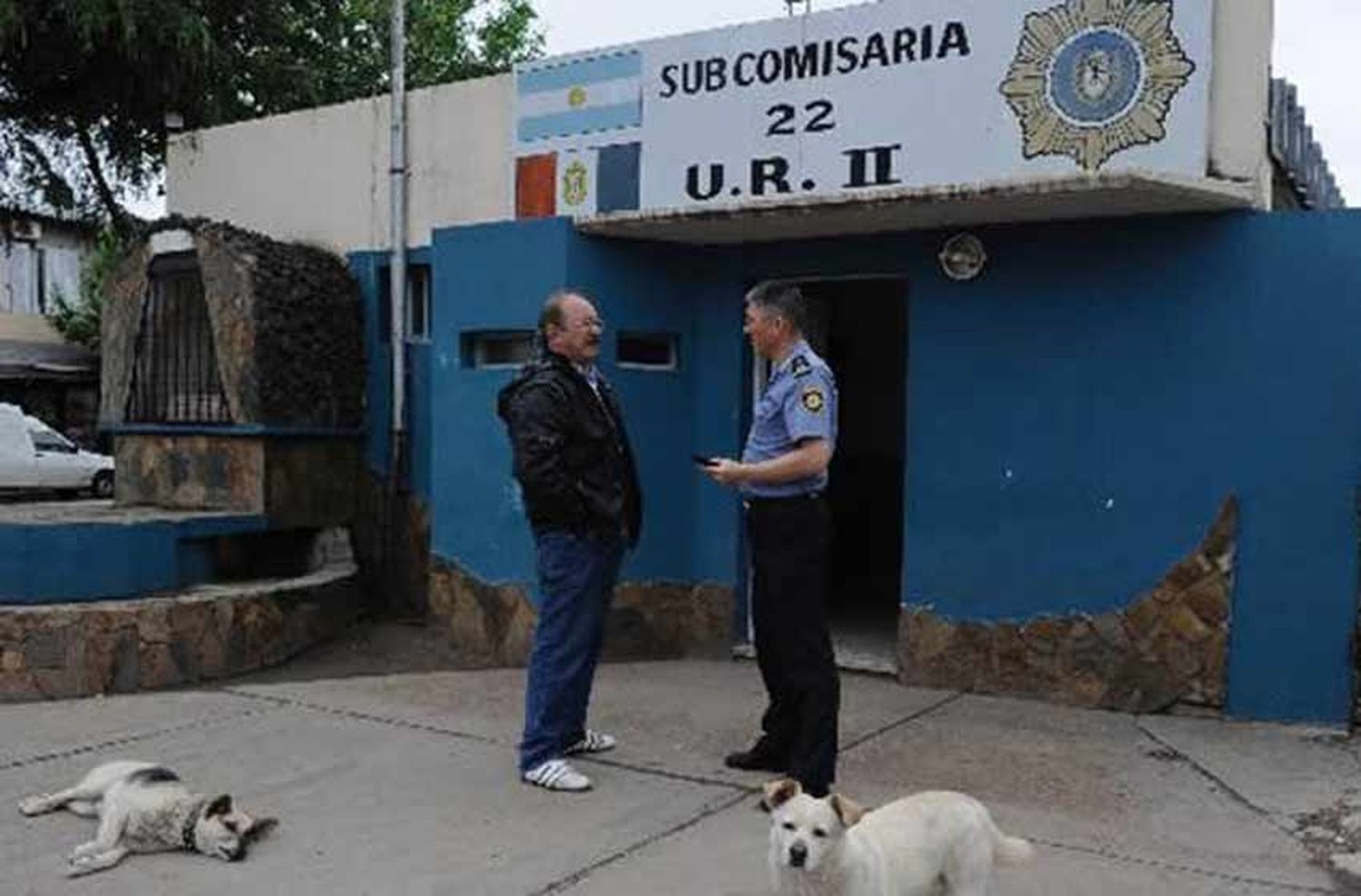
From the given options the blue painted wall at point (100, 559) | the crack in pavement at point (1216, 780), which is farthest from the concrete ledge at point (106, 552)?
the crack in pavement at point (1216, 780)

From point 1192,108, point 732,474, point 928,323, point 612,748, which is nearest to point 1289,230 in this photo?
point 1192,108

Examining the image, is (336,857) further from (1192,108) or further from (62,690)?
(1192,108)

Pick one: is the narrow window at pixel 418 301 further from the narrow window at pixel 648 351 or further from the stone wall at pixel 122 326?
the narrow window at pixel 648 351

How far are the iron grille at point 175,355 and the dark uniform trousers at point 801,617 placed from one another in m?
5.50

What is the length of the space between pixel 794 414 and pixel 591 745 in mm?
1702

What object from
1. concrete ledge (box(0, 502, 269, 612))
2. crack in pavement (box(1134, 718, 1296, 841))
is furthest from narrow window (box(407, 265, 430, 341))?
crack in pavement (box(1134, 718, 1296, 841))

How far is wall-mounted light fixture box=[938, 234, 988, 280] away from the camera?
6281 millimetres

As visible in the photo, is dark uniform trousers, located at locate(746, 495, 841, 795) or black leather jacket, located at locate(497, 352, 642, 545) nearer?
dark uniform trousers, located at locate(746, 495, 841, 795)

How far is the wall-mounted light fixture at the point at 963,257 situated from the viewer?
628 centimetres

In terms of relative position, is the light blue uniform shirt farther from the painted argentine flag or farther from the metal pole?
the metal pole

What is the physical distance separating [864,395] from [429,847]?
729 centimetres

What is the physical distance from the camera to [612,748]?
5172 mm

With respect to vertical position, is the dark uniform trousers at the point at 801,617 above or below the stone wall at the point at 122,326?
below

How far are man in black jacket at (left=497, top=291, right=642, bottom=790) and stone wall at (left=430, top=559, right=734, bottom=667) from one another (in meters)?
2.29
